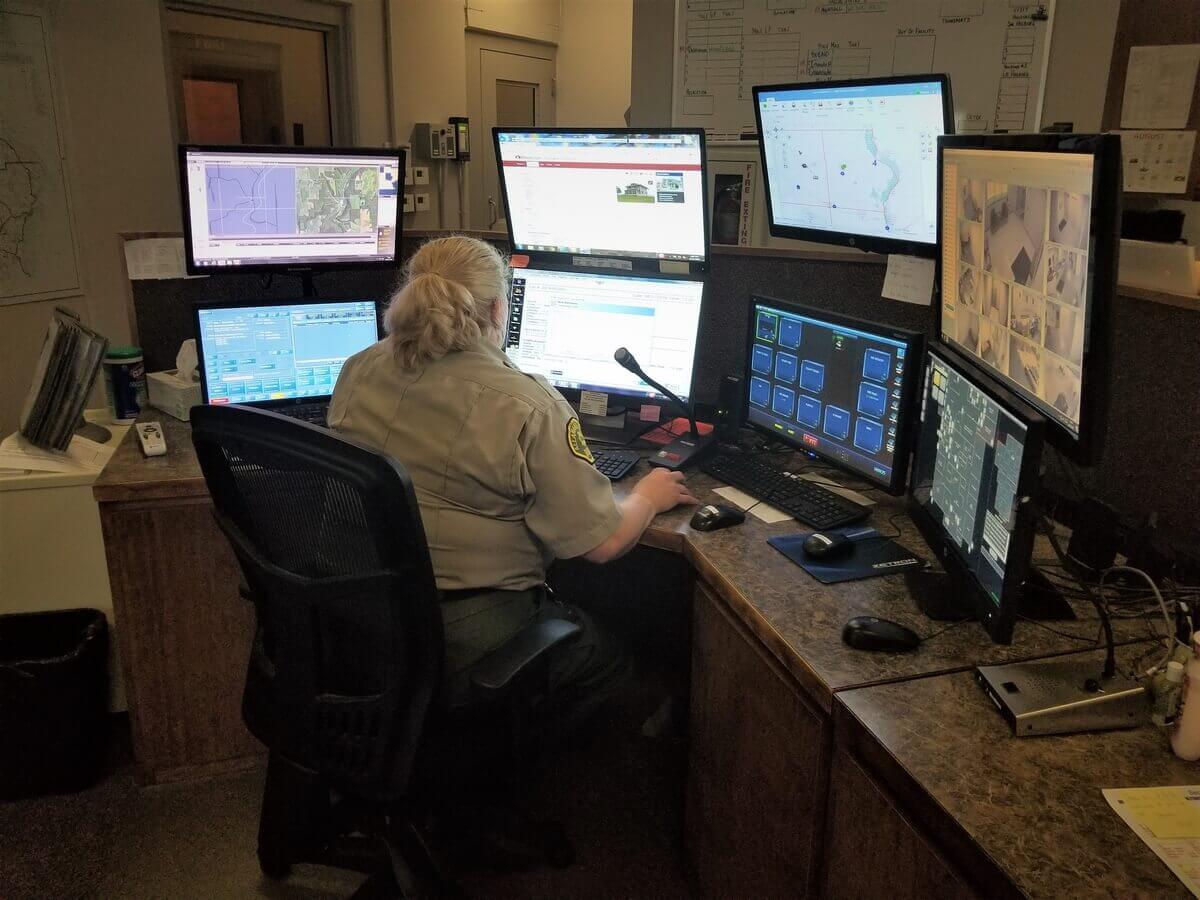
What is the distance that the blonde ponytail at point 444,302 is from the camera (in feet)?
4.78

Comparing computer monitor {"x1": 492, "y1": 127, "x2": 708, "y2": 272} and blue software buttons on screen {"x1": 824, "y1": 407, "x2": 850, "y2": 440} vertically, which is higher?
computer monitor {"x1": 492, "y1": 127, "x2": 708, "y2": 272}

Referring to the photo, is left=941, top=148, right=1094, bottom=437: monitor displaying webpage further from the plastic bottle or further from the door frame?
the door frame

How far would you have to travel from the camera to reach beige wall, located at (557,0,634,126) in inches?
200

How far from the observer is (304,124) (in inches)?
165

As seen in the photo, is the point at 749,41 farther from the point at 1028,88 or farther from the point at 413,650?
the point at 413,650

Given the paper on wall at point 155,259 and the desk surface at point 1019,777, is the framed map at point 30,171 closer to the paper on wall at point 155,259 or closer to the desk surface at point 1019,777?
the paper on wall at point 155,259

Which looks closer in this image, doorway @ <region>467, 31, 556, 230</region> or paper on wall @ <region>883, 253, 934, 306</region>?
paper on wall @ <region>883, 253, 934, 306</region>

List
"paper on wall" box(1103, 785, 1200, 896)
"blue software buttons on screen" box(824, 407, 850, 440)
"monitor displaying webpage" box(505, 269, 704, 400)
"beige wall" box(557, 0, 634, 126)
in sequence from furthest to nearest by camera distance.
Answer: "beige wall" box(557, 0, 634, 126) < "monitor displaying webpage" box(505, 269, 704, 400) < "blue software buttons on screen" box(824, 407, 850, 440) < "paper on wall" box(1103, 785, 1200, 896)

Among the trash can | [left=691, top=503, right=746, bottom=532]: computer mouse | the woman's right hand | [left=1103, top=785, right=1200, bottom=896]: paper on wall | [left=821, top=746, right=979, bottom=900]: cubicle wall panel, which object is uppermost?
the woman's right hand

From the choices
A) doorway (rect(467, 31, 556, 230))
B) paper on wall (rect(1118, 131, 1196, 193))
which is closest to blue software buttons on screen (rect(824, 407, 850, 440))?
paper on wall (rect(1118, 131, 1196, 193))

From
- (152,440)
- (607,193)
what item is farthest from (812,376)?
(152,440)

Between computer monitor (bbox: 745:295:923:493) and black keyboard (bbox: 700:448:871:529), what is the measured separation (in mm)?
64

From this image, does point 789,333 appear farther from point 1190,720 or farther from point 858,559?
point 1190,720

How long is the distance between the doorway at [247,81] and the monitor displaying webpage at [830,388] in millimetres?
2918
